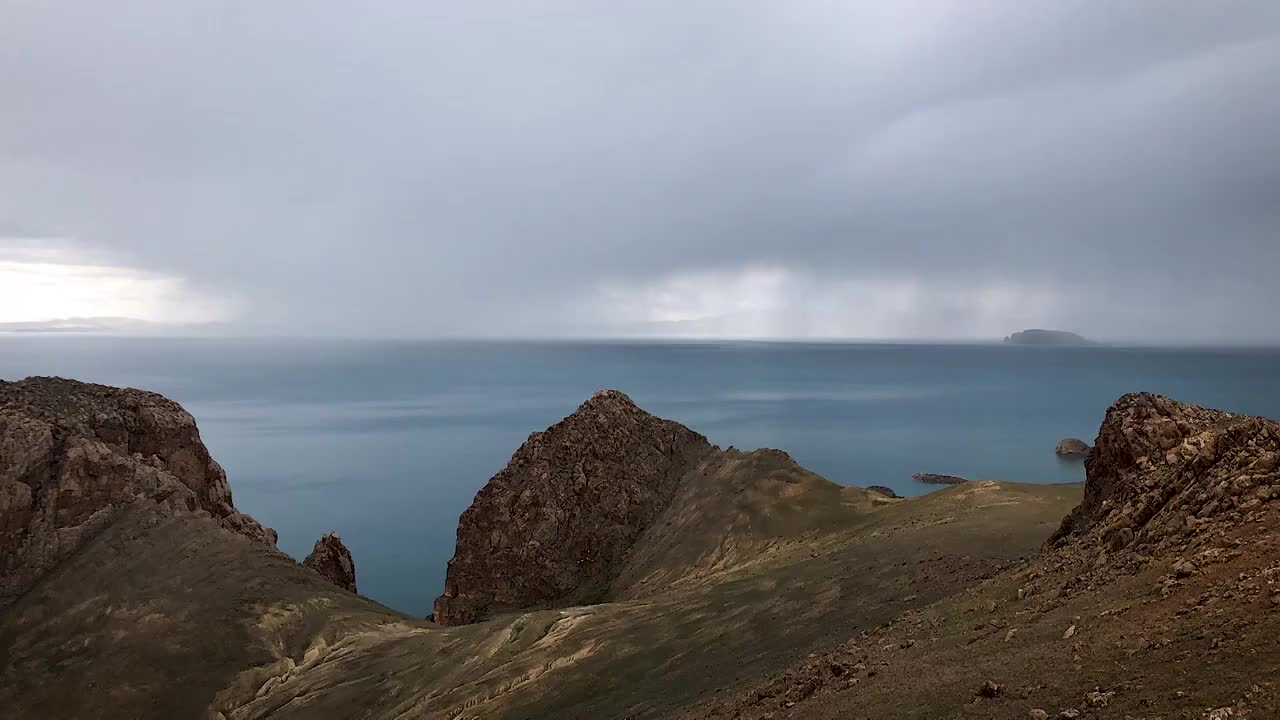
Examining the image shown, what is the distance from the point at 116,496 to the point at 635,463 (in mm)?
39745

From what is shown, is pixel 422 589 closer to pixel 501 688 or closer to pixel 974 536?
pixel 501 688

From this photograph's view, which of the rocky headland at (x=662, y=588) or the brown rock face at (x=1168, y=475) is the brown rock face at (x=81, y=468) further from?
the brown rock face at (x=1168, y=475)

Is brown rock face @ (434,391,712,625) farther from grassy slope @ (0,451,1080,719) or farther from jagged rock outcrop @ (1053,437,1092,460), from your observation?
jagged rock outcrop @ (1053,437,1092,460)

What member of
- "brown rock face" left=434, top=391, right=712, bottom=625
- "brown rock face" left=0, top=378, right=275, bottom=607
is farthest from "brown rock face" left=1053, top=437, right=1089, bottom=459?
"brown rock face" left=0, top=378, right=275, bottom=607

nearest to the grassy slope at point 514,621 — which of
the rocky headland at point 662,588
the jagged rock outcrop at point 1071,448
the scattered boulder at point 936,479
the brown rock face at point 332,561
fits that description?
the rocky headland at point 662,588

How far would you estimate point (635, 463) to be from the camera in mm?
64875

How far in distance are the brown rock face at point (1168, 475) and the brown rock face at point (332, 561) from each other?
53.0 metres

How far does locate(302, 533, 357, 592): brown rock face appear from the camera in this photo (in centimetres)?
5540

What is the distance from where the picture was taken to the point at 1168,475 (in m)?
18.5

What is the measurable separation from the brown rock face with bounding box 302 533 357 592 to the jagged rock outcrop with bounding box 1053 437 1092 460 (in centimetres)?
13327

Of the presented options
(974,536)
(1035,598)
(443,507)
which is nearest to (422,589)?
(443,507)

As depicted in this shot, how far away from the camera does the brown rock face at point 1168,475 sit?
602 inches

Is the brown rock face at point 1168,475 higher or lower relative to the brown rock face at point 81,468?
higher

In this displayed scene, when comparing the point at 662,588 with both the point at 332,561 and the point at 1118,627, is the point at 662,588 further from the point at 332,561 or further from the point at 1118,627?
the point at 1118,627
